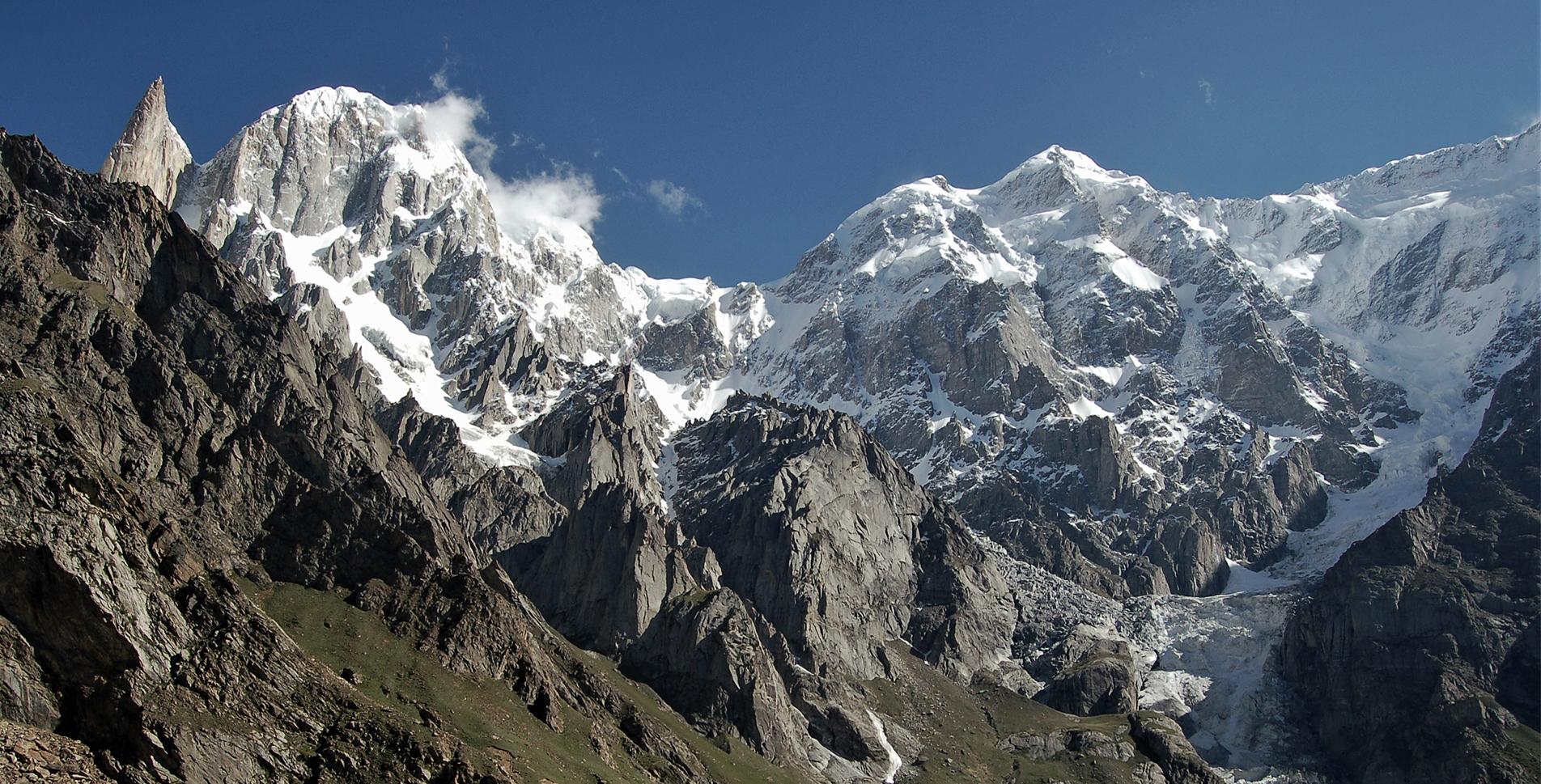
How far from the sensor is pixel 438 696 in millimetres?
124688

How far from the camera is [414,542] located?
521 feet

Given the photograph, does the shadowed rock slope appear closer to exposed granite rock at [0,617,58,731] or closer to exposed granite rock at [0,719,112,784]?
exposed granite rock at [0,617,58,731]

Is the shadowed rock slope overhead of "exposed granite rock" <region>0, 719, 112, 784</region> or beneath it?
overhead

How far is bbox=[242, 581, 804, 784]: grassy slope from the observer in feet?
378

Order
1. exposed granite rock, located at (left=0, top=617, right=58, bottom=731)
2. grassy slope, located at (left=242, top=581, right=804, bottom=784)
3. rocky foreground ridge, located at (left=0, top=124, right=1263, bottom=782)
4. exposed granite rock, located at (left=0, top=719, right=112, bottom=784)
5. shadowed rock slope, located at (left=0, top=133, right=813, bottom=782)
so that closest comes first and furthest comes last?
exposed granite rock, located at (left=0, top=719, right=112, bottom=784) < exposed granite rock, located at (left=0, top=617, right=58, bottom=731) < rocky foreground ridge, located at (left=0, top=124, right=1263, bottom=782) < shadowed rock slope, located at (left=0, top=133, right=813, bottom=782) < grassy slope, located at (left=242, top=581, right=804, bottom=784)

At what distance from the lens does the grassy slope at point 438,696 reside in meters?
115

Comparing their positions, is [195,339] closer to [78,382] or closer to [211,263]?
[211,263]

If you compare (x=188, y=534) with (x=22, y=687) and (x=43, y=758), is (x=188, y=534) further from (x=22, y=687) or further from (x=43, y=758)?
(x=43, y=758)

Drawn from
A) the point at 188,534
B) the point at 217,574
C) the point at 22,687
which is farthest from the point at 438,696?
the point at 22,687

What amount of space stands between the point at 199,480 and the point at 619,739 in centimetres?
6583

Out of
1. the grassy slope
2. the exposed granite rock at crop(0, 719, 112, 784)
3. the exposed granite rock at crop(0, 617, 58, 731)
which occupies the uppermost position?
the grassy slope

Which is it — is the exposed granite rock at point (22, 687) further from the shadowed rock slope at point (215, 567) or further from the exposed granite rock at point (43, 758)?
the exposed granite rock at point (43, 758)

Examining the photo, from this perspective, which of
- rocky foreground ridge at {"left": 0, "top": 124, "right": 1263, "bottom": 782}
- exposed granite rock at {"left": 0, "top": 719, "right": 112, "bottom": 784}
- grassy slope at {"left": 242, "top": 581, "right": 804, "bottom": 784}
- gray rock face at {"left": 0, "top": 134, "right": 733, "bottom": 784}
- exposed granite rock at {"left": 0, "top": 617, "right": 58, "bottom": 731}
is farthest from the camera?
grassy slope at {"left": 242, "top": 581, "right": 804, "bottom": 784}

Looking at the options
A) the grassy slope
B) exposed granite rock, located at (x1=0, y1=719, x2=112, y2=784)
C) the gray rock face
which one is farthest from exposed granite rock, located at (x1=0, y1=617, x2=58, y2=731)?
the grassy slope
